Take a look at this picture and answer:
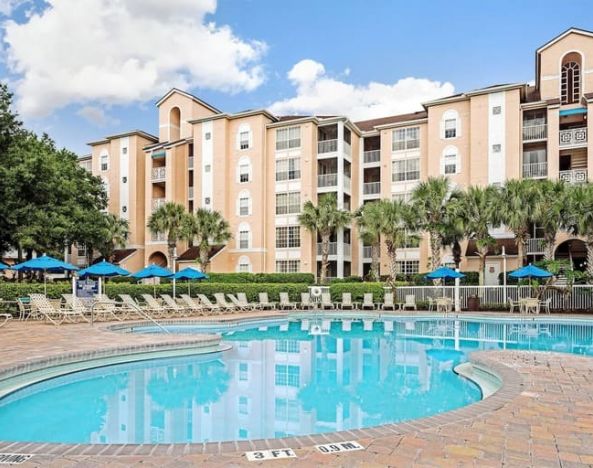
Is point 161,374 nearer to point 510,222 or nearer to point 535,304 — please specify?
point 535,304

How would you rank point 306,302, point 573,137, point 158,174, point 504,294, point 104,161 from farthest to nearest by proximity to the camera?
point 104,161 → point 158,174 → point 573,137 → point 306,302 → point 504,294

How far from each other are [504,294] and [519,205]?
13.3 ft

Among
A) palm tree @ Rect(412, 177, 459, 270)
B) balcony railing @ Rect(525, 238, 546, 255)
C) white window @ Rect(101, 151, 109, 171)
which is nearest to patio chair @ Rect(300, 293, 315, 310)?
palm tree @ Rect(412, 177, 459, 270)

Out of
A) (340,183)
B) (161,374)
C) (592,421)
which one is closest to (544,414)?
(592,421)

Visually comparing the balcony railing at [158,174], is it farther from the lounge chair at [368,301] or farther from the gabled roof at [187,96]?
the lounge chair at [368,301]

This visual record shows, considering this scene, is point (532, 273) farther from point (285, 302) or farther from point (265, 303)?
point (265, 303)

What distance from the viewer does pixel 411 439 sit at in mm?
4711

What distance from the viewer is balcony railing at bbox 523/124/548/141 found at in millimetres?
30688

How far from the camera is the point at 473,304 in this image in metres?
24.1

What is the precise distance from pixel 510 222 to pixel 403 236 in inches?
237

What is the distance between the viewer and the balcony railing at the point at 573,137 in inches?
1166

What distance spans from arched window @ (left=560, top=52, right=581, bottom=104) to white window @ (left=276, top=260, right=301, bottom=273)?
19099mm

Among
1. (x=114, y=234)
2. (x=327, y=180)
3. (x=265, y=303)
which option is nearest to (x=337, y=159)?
(x=327, y=180)

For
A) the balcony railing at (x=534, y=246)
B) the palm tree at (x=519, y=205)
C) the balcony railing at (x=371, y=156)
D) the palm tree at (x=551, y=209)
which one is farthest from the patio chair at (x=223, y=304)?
the balcony railing at (x=371, y=156)
